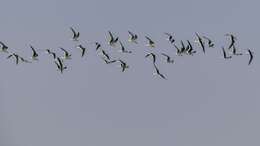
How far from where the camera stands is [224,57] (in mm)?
86688

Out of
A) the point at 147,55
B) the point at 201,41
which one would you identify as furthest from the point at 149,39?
the point at 201,41

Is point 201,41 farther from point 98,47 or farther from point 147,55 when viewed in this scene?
point 98,47

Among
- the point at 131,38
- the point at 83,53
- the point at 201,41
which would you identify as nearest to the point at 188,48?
the point at 201,41

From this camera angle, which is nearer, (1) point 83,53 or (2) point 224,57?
(2) point 224,57

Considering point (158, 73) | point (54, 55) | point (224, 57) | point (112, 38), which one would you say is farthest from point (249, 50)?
point (54, 55)

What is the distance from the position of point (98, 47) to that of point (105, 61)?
402cm

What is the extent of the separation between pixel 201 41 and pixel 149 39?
810 centimetres

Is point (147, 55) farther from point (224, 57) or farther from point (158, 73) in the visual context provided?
point (224, 57)

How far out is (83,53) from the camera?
9250cm

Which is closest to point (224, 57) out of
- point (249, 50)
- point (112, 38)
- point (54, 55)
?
point (249, 50)

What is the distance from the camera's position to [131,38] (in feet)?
298

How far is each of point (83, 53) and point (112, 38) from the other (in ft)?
17.9

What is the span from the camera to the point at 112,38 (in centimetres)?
8975

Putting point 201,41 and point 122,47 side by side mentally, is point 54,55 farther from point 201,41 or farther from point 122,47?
point 201,41
